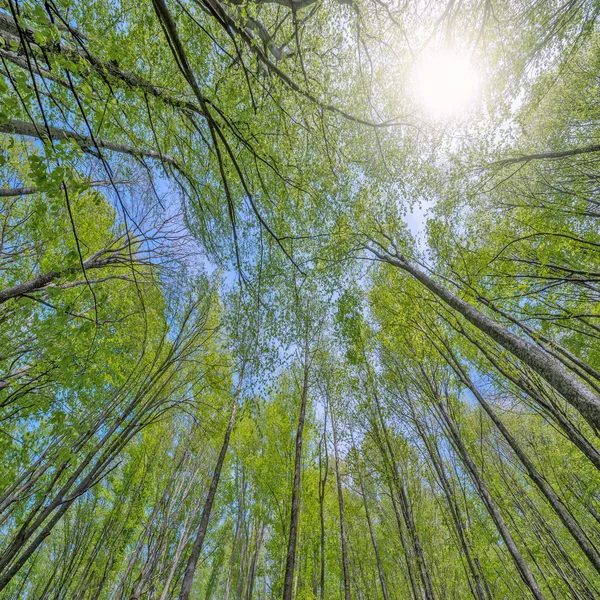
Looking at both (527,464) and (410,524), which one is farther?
(410,524)

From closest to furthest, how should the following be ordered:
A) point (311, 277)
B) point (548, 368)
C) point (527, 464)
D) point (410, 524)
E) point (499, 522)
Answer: point (548, 368)
point (527, 464)
point (499, 522)
point (410, 524)
point (311, 277)

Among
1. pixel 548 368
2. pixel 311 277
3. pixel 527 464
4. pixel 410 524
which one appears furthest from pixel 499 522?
pixel 311 277

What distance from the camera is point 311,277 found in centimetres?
703

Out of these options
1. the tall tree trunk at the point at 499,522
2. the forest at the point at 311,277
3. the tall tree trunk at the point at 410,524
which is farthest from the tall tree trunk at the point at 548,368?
the tall tree trunk at the point at 410,524

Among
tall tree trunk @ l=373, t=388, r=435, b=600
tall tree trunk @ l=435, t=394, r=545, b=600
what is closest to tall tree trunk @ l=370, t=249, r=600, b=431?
tall tree trunk @ l=435, t=394, r=545, b=600

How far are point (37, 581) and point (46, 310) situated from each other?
1471cm

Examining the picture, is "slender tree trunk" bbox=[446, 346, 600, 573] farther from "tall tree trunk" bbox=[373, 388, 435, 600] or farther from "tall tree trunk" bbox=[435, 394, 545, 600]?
"tall tree trunk" bbox=[373, 388, 435, 600]

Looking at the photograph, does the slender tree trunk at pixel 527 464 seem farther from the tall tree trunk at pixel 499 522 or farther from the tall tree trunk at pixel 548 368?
the tall tree trunk at pixel 548 368

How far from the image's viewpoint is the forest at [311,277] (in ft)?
11.3

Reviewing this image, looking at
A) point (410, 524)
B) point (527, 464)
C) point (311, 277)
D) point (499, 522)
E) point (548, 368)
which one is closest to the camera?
point (548, 368)

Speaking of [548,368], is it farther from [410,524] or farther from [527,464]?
[410,524]

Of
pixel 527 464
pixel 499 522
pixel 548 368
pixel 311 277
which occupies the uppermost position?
pixel 311 277

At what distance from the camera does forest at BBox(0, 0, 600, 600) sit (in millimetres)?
3438

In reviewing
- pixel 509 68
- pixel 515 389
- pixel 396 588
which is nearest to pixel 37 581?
pixel 396 588
